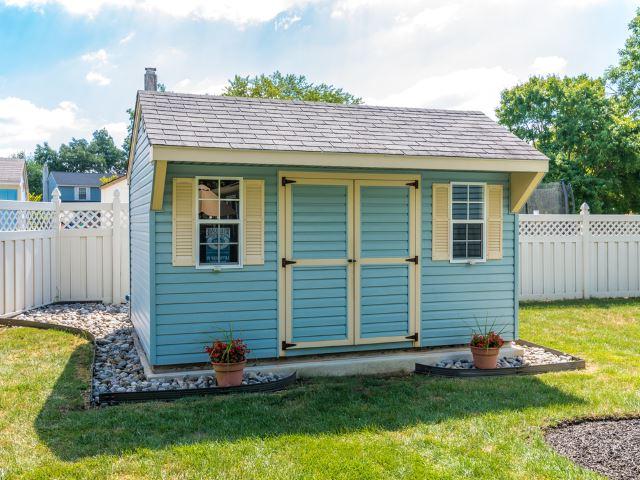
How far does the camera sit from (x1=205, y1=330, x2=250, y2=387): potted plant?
17.4 feet

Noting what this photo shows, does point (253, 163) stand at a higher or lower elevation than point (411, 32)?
lower

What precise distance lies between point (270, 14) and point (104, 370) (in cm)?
961

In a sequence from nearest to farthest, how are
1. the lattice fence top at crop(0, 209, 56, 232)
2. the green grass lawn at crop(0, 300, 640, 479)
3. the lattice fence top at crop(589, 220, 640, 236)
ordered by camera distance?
1. the green grass lawn at crop(0, 300, 640, 479)
2. the lattice fence top at crop(0, 209, 56, 232)
3. the lattice fence top at crop(589, 220, 640, 236)

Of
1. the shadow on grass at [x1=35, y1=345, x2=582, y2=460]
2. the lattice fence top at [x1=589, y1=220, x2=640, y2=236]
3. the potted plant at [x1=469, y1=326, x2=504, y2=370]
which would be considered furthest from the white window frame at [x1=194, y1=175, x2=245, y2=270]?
the lattice fence top at [x1=589, y1=220, x2=640, y2=236]

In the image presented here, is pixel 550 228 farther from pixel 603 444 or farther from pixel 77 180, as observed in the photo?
pixel 77 180

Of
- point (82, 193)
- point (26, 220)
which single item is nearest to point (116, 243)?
point (26, 220)

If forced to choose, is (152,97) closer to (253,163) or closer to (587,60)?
(253,163)

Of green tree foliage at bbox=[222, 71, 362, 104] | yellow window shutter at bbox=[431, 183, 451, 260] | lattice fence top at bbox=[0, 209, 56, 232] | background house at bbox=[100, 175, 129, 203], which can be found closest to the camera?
yellow window shutter at bbox=[431, 183, 451, 260]

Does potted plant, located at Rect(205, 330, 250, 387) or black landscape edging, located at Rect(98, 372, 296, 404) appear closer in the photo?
black landscape edging, located at Rect(98, 372, 296, 404)

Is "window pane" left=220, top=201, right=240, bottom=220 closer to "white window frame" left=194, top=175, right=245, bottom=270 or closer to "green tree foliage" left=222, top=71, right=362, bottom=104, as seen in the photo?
"white window frame" left=194, top=175, right=245, bottom=270

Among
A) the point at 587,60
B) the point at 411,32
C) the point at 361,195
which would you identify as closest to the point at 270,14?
the point at 411,32

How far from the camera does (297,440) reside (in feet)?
13.3

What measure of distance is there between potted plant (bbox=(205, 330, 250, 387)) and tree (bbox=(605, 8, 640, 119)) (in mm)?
17006

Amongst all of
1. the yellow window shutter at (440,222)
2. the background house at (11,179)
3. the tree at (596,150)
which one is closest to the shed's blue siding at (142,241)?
the yellow window shutter at (440,222)
